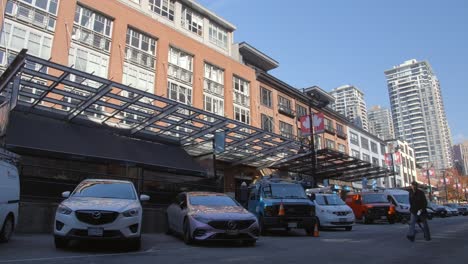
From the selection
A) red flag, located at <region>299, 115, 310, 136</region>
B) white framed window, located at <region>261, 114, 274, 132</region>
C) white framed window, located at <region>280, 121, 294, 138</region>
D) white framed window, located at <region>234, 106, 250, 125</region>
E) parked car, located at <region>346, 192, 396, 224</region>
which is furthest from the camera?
white framed window, located at <region>280, 121, 294, 138</region>

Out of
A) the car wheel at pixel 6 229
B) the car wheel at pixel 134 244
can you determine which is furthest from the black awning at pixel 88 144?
the car wheel at pixel 134 244

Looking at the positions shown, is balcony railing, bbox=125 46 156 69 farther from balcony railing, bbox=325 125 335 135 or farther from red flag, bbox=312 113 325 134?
balcony railing, bbox=325 125 335 135

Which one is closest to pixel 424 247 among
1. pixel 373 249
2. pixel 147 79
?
pixel 373 249

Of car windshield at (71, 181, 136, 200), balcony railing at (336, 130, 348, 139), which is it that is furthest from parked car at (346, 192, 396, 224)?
balcony railing at (336, 130, 348, 139)

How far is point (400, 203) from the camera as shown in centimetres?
2481

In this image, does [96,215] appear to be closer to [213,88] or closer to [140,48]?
[140,48]

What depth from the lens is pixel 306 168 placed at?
3528 cm

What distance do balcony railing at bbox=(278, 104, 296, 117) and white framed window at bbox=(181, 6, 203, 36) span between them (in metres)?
12.2

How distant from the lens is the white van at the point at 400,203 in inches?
940

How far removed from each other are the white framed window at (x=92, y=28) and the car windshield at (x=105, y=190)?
1601 cm

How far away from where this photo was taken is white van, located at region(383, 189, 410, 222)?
23.9 metres

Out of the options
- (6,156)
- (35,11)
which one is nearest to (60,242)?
(6,156)

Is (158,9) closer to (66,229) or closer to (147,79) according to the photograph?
(147,79)

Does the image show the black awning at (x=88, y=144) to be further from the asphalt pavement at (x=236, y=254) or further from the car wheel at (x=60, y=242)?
the car wheel at (x=60, y=242)
